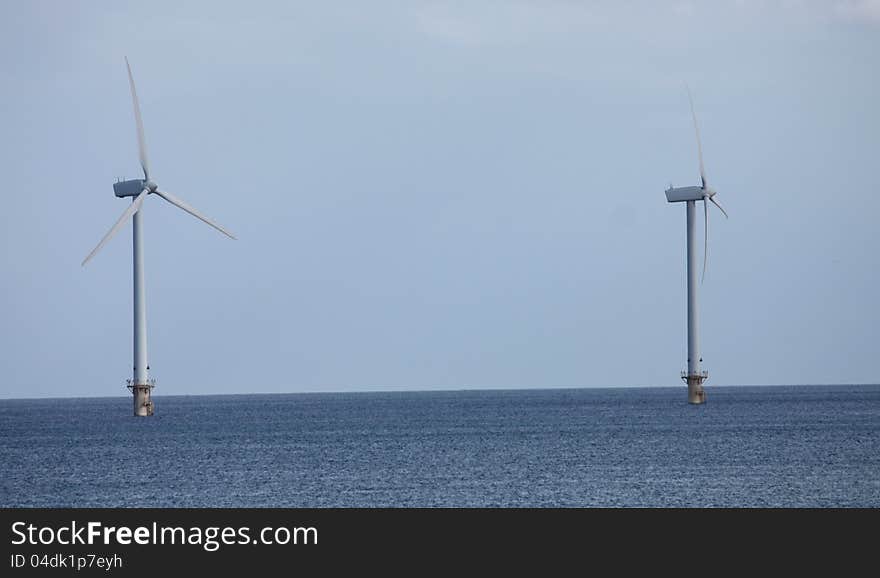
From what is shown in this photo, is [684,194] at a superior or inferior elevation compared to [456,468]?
superior

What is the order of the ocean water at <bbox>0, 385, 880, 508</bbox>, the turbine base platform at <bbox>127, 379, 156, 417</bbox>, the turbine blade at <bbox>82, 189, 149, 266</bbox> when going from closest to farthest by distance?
the ocean water at <bbox>0, 385, 880, 508</bbox>, the turbine blade at <bbox>82, 189, 149, 266</bbox>, the turbine base platform at <bbox>127, 379, 156, 417</bbox>

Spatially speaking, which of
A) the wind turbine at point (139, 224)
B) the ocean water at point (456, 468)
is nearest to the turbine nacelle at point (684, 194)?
the ocean water at point (456, 468)

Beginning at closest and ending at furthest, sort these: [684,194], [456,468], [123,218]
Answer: [456,468], [123,218], [684,194]

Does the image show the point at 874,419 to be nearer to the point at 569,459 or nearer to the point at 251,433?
the point at 251,433

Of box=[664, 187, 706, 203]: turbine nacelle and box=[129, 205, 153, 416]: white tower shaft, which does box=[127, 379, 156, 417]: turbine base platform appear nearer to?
box=[129, 205, 153, 416]: white tower shaft

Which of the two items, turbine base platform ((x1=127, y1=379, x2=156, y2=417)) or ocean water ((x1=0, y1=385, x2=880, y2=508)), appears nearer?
ocean water ((x1=0, y1=385, x2=880, y2=508))

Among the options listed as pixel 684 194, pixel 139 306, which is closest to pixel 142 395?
pixel 139 306

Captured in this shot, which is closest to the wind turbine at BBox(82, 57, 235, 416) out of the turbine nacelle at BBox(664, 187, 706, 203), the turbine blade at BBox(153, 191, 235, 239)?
the turbine blade at BBox(153, 191, 235, 239)

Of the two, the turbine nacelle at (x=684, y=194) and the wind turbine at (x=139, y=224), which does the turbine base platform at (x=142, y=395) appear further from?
the turbine nacelle at (x=684, y=194)

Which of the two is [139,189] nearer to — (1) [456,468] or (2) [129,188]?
(2) [129,188]
